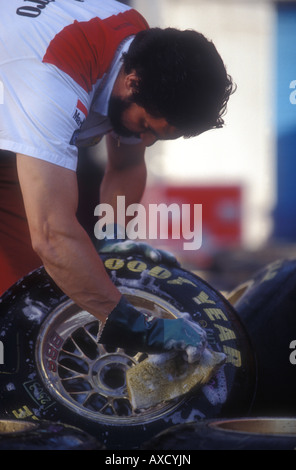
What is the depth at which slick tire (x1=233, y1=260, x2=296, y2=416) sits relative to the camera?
258 centimetres

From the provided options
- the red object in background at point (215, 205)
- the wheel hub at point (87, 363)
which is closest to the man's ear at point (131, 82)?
the wheel hub at point (87, 363)

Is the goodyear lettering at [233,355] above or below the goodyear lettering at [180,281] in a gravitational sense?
below

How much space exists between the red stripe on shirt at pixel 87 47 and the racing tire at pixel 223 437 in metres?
1.04

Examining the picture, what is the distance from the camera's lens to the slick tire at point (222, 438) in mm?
1748

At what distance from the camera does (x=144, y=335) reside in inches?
87.6

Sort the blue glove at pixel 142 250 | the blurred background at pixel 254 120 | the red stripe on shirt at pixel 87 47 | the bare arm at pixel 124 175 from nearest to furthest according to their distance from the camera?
1. the red stripe on shirt at pixel 87 47
2. the blue glove at pixel 142 250
3. the bare arm at pixel 124 175
4. the blurred background at pixel 254 120

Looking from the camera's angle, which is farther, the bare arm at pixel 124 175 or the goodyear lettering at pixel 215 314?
the bare arm at pixel 124 175

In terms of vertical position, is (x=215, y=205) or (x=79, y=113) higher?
(x=79, y=113)

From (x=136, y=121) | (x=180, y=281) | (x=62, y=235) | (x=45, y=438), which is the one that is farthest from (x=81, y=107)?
(x=45, y=438)

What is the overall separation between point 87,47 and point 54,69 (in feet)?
0.60

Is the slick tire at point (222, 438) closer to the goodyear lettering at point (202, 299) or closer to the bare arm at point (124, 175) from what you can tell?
the goodyear lettering at point (202, 299)

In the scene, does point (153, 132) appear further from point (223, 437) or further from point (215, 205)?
point (215, 205)

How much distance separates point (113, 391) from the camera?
94.7 inches
